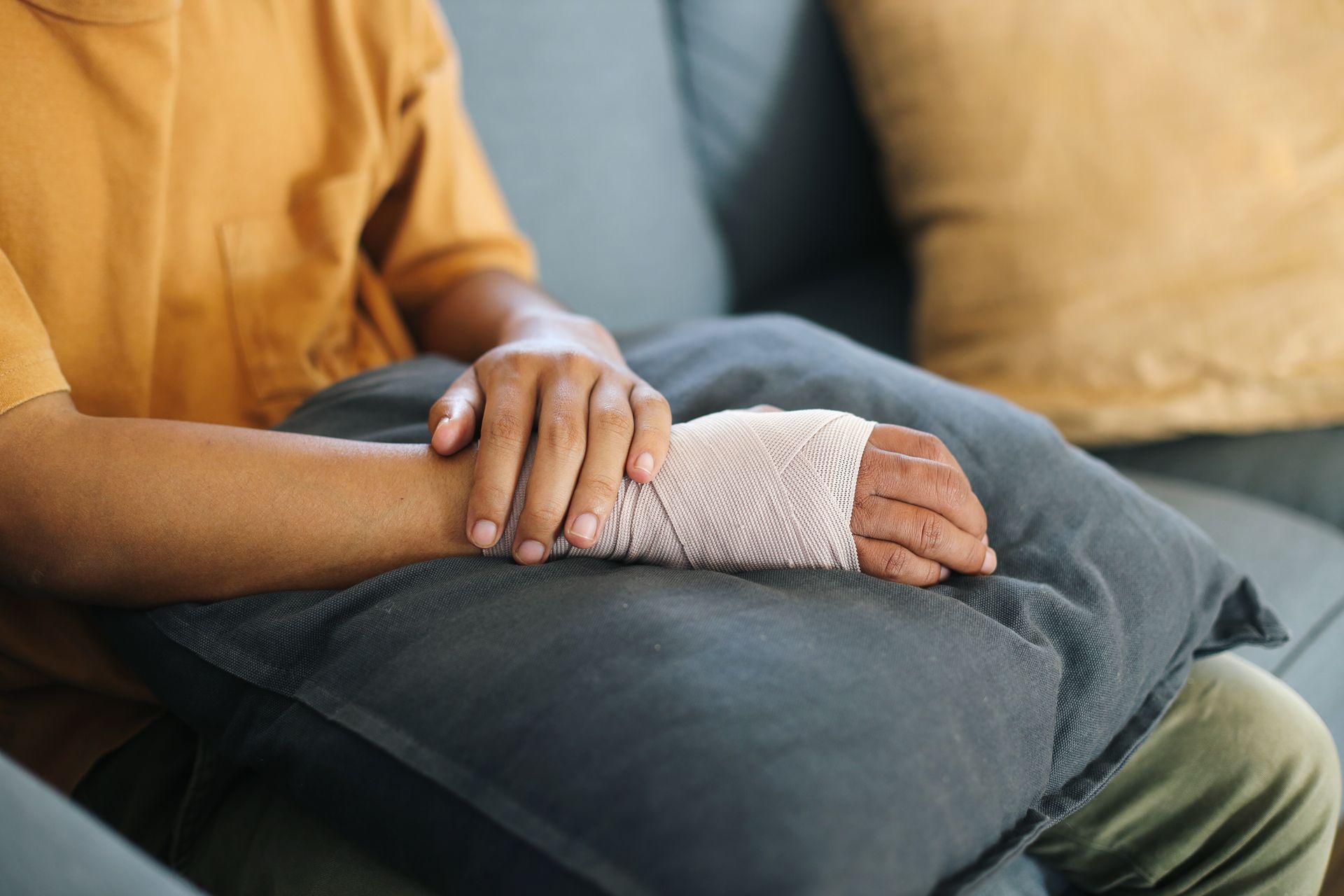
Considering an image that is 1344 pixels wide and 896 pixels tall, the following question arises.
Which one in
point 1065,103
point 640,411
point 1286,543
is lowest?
point 1286,543

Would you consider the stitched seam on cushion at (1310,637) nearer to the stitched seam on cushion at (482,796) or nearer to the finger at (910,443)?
the finger at (910,443)

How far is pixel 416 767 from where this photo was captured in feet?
1.46

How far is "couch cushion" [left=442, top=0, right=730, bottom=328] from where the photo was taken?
111cm

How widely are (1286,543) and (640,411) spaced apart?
74 centimetres

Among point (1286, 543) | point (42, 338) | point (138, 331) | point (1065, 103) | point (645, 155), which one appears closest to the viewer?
point (42, 338)

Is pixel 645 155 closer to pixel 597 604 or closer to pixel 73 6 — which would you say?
pixel 73 6

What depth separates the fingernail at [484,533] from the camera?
1.82 feet

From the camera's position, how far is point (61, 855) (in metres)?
0.32

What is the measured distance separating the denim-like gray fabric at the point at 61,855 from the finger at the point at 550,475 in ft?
0.82

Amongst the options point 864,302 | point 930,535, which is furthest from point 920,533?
point 864,302

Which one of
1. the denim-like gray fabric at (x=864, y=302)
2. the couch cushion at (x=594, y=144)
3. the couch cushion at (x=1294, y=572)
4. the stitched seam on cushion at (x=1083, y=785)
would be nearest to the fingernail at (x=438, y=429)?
the stitched seam on cushion at (x=1083, y=785)

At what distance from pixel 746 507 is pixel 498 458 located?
0.48ft

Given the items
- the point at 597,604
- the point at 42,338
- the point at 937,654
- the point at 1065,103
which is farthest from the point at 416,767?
the point at 1065,103

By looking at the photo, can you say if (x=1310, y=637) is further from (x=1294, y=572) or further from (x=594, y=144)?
(x=594, y=144)
